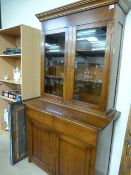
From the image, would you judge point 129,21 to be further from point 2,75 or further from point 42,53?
point 2,75

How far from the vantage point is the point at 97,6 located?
4.49 feet

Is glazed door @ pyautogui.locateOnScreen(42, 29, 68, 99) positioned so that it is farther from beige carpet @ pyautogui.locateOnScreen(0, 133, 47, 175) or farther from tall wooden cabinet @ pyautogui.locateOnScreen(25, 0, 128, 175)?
beige carpet @ pyautogui.locateOnScreen(0, 133, 47, 175)

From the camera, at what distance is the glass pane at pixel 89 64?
1.50m

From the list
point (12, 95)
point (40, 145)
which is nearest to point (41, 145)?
point (40, 145)

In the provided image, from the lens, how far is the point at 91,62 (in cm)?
163

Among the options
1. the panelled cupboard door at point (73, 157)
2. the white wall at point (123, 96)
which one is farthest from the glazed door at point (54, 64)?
the white wall at point (123, 96)

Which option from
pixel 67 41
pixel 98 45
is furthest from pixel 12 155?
pixel 98 45

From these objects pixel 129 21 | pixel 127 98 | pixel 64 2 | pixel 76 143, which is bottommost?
pixel 76 143

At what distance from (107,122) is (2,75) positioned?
2041 millimetres

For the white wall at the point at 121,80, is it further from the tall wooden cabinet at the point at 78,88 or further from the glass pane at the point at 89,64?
the glass pane at the point at 89,64

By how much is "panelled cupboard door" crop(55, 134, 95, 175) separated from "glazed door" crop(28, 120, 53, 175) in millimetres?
140

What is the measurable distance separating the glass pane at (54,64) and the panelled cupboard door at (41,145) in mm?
482

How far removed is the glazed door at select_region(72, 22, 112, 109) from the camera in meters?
1.41

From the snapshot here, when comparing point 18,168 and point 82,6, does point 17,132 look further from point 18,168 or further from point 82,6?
point 82,6
